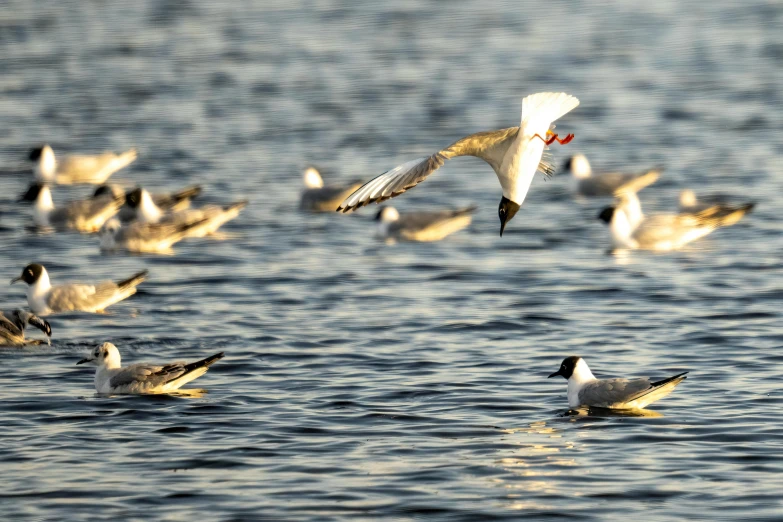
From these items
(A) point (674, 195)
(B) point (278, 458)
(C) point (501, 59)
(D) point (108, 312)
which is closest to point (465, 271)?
(D) point (108, 312)

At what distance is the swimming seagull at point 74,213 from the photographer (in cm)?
2188

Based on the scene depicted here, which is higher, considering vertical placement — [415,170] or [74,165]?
[415,170]

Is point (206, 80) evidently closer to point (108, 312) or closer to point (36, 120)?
point (36, 120)

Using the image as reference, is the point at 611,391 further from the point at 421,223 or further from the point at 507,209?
the point at 421,223

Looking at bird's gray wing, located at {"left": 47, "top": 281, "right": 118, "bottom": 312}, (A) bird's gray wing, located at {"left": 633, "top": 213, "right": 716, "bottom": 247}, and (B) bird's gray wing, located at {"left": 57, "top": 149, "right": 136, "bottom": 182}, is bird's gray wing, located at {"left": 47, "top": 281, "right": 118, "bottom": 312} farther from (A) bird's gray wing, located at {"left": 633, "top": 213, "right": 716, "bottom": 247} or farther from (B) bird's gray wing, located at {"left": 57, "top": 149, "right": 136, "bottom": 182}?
(B) bird's gray wing, located at {"left": 57, "top": 149, "right": 136, "bottom": 182}

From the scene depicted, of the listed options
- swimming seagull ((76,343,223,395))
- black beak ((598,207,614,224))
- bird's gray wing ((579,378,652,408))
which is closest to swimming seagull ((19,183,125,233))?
black beak ((598,207,614,224))

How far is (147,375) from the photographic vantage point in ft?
42.4

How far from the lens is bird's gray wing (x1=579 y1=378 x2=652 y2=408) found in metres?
12.1

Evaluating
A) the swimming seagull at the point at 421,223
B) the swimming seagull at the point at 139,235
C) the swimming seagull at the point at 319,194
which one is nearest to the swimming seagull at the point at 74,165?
the swimming seagull at the point at 319,194

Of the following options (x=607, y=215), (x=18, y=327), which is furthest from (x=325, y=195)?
(x=18, y=327)

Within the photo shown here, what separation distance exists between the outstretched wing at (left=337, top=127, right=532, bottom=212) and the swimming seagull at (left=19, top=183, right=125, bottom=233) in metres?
12.5

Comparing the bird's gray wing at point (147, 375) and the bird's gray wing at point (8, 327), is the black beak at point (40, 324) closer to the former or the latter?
the bird's gray wing at point (8, 327)

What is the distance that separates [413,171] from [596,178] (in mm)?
14659

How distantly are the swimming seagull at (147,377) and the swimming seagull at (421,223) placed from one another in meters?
A: 7.66
